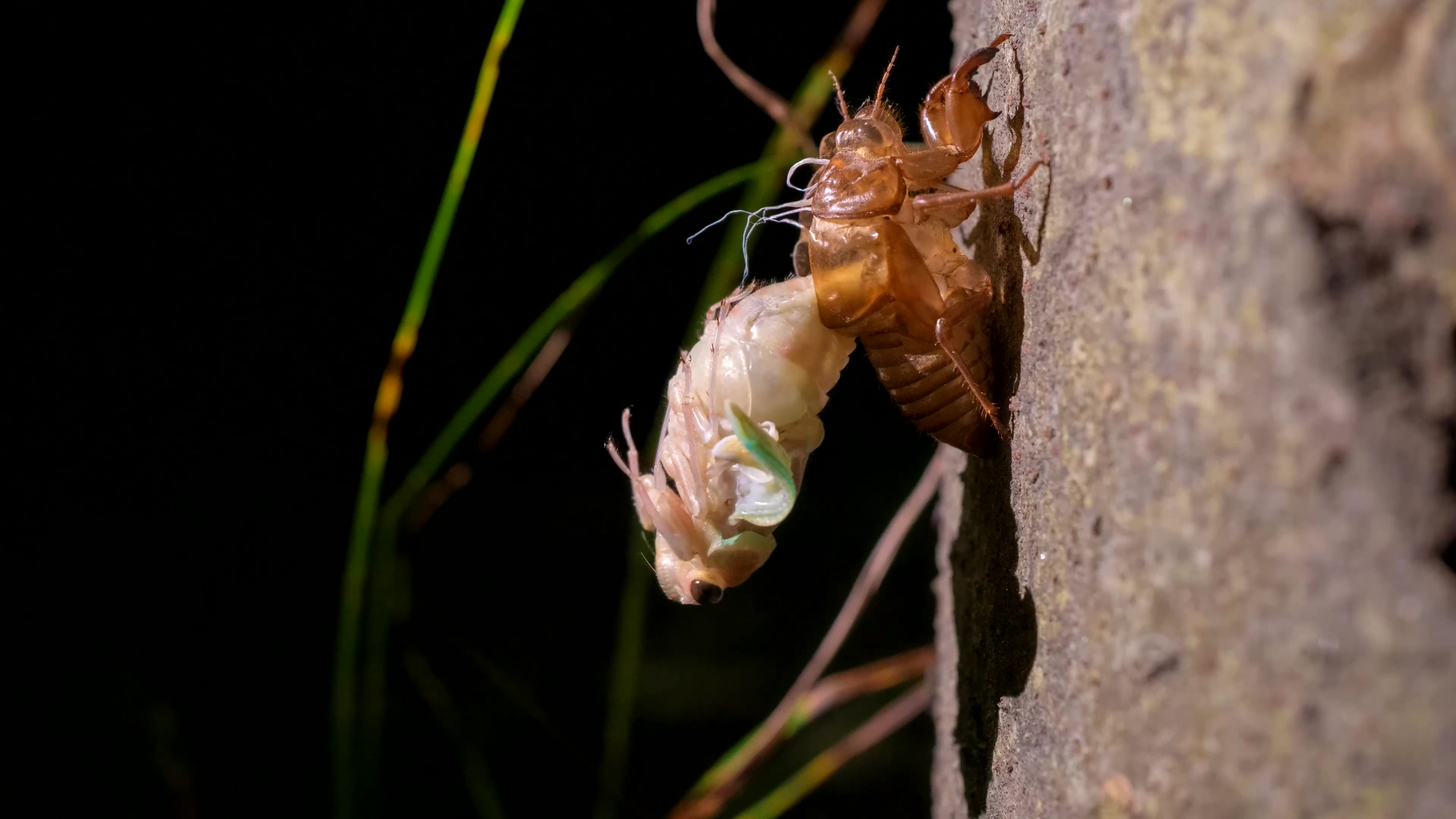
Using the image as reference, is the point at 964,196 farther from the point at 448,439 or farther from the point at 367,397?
the point at 367,397

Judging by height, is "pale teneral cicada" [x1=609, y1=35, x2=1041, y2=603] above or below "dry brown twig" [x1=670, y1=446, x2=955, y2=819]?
above

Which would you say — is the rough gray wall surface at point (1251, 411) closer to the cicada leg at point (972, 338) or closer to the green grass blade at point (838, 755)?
the cicada leg at point (972, 338)

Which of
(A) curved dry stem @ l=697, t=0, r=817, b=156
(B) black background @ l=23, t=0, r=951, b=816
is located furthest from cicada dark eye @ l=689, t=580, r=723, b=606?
(B) black background @ l=23, t=0, r=951, b=816

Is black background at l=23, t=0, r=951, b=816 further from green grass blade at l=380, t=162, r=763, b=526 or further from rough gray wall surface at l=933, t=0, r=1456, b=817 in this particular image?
rough gray wall surface at l=933, t=0, r=1456, b=817

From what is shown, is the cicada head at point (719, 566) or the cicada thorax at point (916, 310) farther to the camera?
the cicada head at point (719, 566)

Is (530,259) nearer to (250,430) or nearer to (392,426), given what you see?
(392,426)

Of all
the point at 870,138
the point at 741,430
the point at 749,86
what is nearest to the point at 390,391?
the point at 749,86

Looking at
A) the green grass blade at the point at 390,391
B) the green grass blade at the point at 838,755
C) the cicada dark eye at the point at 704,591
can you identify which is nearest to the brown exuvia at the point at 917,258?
the cicada dark eye at the point at 704,591
